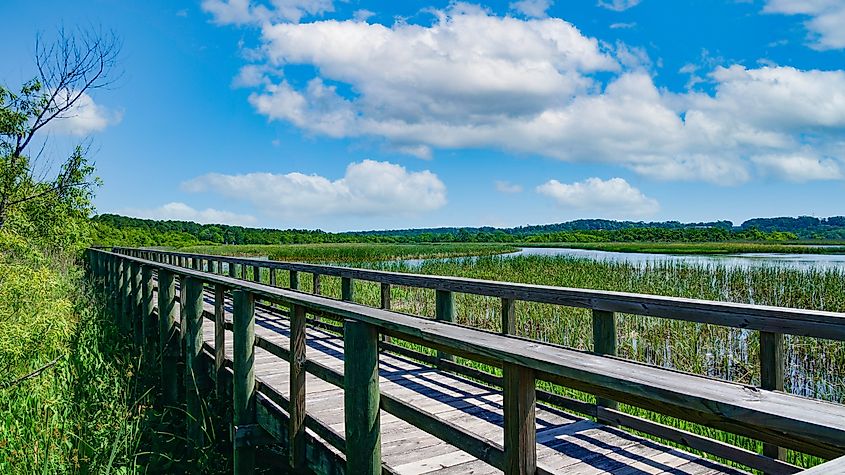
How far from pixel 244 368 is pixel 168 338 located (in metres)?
3.64

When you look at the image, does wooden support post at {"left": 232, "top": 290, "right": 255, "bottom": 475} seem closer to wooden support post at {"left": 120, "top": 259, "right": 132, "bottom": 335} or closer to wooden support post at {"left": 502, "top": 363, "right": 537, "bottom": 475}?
wooden support post at {"left": 502, "top": 363, "right": 537, "bottom": 475}

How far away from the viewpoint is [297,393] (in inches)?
149

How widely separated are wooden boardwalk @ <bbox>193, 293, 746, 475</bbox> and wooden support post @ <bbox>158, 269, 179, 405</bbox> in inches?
97.5

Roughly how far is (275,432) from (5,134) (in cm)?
1615

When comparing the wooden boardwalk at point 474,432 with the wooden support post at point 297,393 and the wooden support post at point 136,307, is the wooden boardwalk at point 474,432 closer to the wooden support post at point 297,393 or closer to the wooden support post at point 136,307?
the wooden support post at point 297,393

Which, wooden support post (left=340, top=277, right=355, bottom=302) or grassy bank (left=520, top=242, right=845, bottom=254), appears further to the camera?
grassy bank (left=520, top=242, right=845, bottom=254)

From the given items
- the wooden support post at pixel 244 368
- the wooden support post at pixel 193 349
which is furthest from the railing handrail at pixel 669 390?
the wooden support post at pixel 193 349

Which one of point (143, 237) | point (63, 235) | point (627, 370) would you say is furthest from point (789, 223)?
point (627, 370)

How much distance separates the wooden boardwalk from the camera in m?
3.24

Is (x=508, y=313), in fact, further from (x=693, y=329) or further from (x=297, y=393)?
(x=693, y=329)

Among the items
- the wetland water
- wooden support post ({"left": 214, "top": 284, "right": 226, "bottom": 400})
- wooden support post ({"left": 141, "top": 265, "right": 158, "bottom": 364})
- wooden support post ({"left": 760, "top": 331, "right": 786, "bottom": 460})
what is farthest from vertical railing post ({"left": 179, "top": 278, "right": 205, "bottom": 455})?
the wetland water

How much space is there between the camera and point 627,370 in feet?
5.50

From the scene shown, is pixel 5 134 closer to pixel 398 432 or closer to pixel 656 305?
pixel 398 432

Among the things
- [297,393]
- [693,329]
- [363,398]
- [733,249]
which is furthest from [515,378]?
[733,249]
